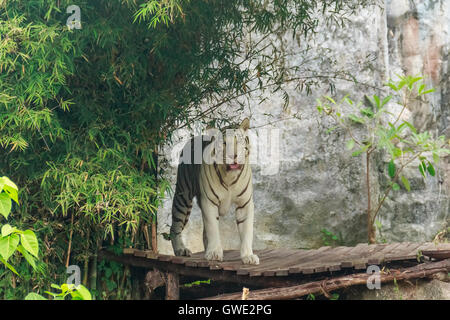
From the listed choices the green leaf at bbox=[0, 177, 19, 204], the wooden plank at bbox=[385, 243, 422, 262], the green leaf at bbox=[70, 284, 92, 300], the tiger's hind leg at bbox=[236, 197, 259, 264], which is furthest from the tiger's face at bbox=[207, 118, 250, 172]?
the green leaf at bbox=[70, 284, 92, 300]

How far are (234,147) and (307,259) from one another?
1.10m

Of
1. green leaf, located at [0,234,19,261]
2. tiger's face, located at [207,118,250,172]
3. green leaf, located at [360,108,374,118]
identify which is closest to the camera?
green leaf, located at [0,234,19,261]

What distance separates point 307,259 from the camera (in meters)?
4.52

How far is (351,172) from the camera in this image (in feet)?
21.5

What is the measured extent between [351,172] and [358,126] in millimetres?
536

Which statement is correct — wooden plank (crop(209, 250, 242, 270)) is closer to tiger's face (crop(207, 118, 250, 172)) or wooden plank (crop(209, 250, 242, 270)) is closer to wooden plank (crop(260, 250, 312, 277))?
wooden plank (crop(260, 250, 312, 277))

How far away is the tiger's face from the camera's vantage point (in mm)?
4094

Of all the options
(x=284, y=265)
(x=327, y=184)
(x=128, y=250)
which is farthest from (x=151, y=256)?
(x=327, y=184)

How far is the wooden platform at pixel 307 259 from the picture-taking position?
384 centimetres

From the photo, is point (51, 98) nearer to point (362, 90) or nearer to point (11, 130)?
point (11, 130)

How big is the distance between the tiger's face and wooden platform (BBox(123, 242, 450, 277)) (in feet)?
2.26

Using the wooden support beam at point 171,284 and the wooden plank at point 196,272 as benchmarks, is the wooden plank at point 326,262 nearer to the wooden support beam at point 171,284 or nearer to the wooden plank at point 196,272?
the wooden plank at point 196,272

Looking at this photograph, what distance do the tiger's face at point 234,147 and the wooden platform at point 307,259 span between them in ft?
2.26
